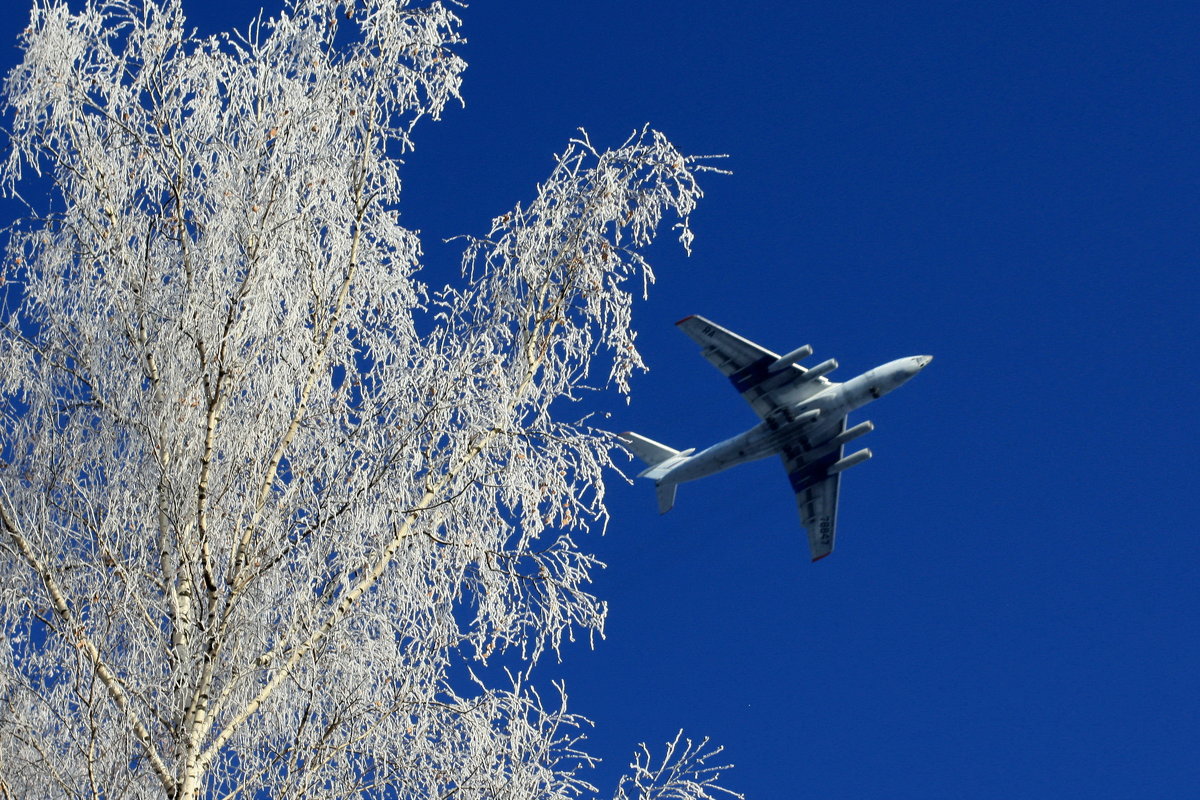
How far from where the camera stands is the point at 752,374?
25.7 m

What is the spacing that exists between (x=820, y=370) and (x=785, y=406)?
1199 mm

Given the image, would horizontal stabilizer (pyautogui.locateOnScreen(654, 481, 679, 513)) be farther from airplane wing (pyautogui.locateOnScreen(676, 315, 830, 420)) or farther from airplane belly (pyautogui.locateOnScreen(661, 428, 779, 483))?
airplane wing (pyautogui.locateOnScreen(676, 315, 830, 420))

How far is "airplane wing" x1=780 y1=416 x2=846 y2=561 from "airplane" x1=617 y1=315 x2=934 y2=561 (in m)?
0.04

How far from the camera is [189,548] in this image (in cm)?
535

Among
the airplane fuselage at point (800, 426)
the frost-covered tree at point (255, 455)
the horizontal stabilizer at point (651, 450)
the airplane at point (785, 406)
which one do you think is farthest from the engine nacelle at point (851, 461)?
the frost-covered tree at point (255, 455)

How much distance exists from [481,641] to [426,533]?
24.4 inches

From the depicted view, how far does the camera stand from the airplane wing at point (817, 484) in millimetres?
27641

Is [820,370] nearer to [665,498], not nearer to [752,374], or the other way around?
[752,374]

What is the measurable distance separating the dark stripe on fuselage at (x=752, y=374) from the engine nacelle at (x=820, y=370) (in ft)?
2.59

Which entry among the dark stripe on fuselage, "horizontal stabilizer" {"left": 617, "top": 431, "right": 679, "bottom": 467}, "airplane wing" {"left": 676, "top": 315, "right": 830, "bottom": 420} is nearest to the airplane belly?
"airplane wing" {"left": 676, "top": 315, "right": 830, "bottom": 420}

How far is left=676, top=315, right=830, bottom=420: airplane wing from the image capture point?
2527cm

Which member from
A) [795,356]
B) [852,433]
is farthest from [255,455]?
[852,433]

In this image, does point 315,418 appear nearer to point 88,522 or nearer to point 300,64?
point 88,522

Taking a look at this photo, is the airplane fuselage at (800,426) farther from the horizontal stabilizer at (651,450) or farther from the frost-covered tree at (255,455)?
the frost-covered tree at (255,455)
